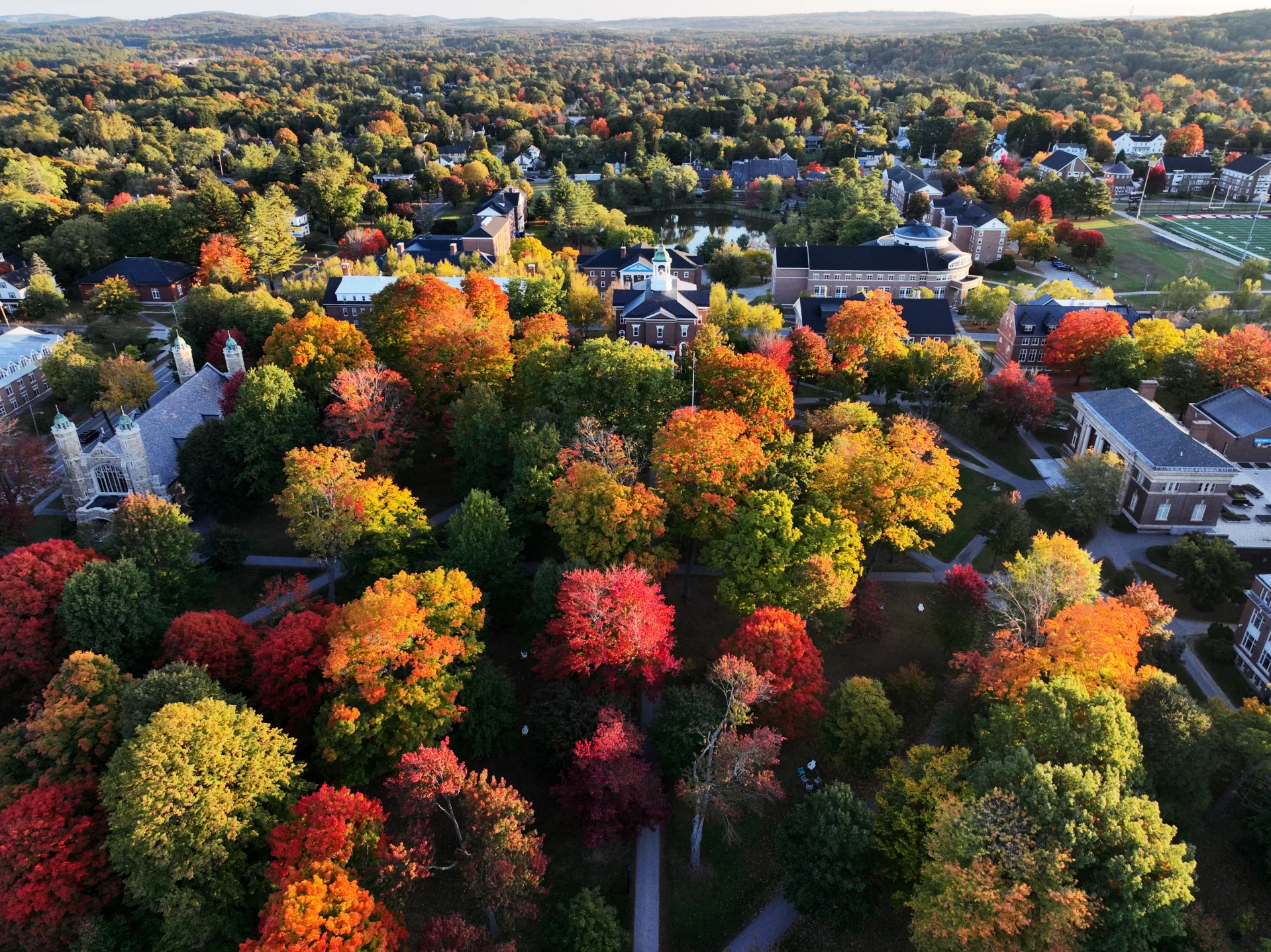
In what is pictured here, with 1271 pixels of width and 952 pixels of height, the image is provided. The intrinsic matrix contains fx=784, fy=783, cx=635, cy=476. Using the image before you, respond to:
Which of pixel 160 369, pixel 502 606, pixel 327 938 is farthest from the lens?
pixel 160 369

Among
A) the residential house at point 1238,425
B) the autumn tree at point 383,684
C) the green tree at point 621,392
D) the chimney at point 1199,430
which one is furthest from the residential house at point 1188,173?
the autumn tree at point 383,684

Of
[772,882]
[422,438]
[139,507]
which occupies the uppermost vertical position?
[139,507]

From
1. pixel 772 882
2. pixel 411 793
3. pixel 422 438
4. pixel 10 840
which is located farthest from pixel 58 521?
pixel 772 882

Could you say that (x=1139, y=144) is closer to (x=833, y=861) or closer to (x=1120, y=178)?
(x=1120, y=178)

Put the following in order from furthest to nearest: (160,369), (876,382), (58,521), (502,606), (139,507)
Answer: (160,369)
(876,382)
(58,521)
(502,606)
(139,507)

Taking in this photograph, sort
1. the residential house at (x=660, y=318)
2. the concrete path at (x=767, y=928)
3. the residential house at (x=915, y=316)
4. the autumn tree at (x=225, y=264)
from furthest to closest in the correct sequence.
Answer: the autumn tree at (x=225, y=264), the residential house at (x=915, y=316), the residential house at (x=660, y=318), the concrete path at (x=767, y=928)

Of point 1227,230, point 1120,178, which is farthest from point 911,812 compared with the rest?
point 1120,178

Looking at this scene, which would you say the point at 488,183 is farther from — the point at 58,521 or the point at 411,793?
the point at 411,793

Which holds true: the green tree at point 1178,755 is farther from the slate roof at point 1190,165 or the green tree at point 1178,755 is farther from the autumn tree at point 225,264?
the slate roof at point 1190,165
